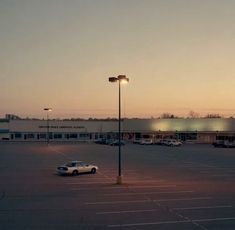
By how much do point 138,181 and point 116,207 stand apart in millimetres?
11288

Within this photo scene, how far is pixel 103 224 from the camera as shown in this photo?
1881cm

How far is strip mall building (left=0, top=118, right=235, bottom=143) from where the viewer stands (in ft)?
408

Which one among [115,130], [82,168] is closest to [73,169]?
[82,168]

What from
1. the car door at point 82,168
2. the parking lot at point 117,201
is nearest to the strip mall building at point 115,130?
the car door at point 82,168

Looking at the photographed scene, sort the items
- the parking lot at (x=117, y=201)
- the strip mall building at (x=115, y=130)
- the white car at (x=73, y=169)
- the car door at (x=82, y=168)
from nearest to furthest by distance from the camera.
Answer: the parking lot at (x=117, y=201)
the white car at (x=73, y=169)
the car door at (x=82, y=168)
the strip mall building at (x=115, y=130)

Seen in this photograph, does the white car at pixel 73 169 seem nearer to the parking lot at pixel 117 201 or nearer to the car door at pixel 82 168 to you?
the car door at pixel 82 168

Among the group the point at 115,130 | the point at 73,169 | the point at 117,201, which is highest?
the point at 115,130

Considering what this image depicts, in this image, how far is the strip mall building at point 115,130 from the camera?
408 feet

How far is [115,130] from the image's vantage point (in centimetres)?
15275

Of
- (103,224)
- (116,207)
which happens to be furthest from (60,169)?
(103,224)

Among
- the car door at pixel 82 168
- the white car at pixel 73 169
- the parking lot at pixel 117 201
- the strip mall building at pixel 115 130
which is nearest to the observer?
the parking lot at pixel 117 201

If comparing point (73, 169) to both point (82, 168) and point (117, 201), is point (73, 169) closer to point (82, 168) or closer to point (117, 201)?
point (82, 168)

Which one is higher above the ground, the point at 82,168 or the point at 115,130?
the point at 115,130

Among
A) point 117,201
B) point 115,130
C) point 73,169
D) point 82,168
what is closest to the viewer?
point 117,201
